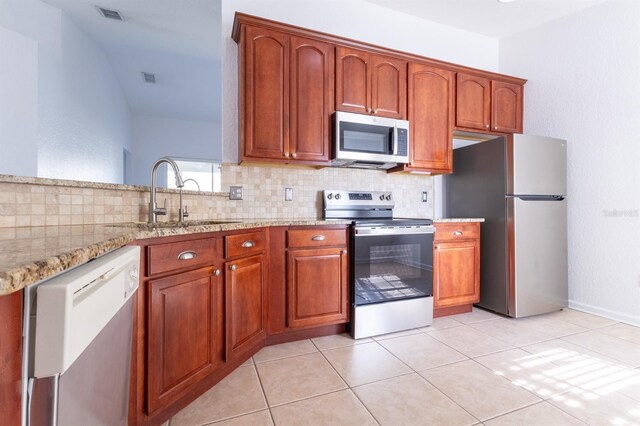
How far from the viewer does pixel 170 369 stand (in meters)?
1.29

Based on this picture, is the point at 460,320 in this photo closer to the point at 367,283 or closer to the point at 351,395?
the point at 367,283

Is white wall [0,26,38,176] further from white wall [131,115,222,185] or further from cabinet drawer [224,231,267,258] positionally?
white wall [131,115,222,185]

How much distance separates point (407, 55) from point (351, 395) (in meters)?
2.57

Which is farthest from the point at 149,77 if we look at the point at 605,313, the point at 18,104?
the point at 605,313

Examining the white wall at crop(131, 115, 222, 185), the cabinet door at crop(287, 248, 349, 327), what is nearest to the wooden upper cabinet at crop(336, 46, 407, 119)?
the cabinet door at crop(287, 248, 349, 327)

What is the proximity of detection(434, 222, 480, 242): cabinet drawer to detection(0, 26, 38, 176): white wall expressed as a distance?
330cm

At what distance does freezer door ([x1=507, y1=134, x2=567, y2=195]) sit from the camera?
2.54 metres

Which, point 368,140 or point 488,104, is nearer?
point 368,140

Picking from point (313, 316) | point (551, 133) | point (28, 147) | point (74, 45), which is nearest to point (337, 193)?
point (313, 316)

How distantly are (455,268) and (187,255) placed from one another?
2.18 meters

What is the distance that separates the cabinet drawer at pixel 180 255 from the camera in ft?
3.99

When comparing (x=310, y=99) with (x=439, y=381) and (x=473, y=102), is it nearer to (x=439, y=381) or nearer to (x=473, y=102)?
(x=473, y=102)

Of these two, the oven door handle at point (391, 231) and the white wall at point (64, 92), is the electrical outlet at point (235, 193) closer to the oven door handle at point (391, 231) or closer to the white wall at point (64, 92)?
the oven door handle at point (391, 231)

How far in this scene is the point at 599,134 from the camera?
2.65 m
